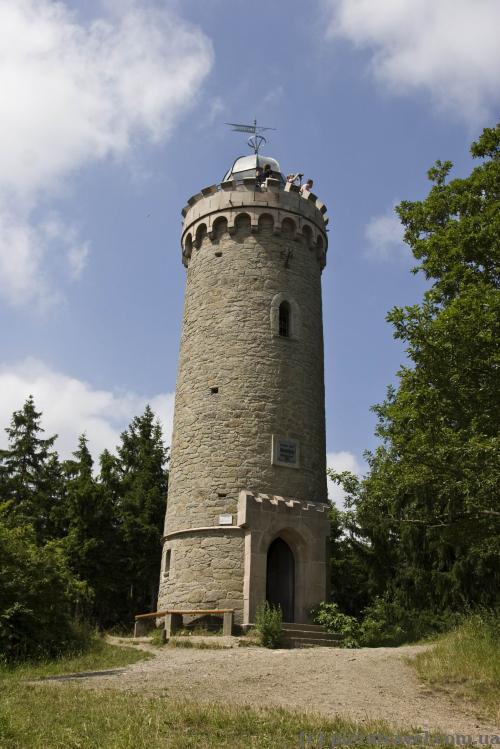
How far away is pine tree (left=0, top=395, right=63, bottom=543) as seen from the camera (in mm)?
25125

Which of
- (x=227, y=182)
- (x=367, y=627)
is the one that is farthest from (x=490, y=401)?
(x=227, y=182)

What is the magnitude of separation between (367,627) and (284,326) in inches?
324

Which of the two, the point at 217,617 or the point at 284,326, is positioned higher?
the point at 284,326

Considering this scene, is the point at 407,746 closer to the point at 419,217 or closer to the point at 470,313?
the point at 470,313

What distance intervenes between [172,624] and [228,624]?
52.8 inches

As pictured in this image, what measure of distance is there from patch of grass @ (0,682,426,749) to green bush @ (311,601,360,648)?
299 inches

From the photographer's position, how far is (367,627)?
15.4 m

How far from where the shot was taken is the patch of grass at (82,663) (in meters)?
10.8

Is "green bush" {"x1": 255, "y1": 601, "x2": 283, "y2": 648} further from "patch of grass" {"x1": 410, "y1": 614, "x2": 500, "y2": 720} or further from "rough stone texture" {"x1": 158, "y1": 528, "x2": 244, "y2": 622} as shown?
"patch of grass" {"x1": 410, "y1": 614, "x2": 500, "y2": 720}

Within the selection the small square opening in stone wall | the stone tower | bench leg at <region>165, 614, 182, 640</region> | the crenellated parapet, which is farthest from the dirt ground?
the crenellated parapet

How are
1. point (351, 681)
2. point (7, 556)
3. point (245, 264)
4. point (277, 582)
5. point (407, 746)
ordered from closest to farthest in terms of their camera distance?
point (407, 746) < point (351, 681) < point (7, 556) < point (277, 582) < point (245, 264)

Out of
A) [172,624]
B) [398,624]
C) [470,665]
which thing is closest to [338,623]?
[398,624]

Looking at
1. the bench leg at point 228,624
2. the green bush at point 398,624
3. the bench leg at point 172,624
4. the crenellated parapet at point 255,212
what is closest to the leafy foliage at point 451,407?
the green bush at point 398,624

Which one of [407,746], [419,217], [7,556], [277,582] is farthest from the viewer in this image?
[277,582]
